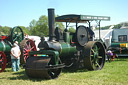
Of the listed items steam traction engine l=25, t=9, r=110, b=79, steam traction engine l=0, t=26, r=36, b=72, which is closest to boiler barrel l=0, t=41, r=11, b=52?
steam traction engine l=0, t=26, r=36, b=72

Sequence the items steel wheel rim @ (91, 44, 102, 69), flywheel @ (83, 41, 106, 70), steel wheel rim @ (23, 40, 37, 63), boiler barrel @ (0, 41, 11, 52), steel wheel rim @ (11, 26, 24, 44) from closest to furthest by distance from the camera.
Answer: flywheel @ (83, 41, 106, 70)
steel wheel rim @ (91, 44, 102, 69)
boiler barrel @ (0, 41, 11, 52)
steel wheel rim @ (23, 40, 37, 63)
steel wheel rim @ (11, 26, 24, 44)

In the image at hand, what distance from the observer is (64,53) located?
22.4 ft

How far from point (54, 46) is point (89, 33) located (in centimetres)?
238

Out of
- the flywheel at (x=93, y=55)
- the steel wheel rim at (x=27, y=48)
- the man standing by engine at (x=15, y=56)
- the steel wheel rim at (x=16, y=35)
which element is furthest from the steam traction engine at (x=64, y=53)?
the steel wheel rim at (x=16, y=35)

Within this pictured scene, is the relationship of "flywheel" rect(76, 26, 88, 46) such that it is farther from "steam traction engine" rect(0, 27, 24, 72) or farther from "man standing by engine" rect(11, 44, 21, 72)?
"steam traction engine" rect(0, 27, 24, 72)

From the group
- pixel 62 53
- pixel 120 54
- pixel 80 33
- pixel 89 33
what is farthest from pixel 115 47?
pixel 62 53

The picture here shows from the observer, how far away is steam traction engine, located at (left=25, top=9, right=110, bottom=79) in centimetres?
568

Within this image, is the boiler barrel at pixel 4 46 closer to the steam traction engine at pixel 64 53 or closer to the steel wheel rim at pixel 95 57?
the steam traction engine at pixel 64 53

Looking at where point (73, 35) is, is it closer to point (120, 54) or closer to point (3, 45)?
point (3, 45)

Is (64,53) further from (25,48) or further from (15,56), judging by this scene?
(25,48)

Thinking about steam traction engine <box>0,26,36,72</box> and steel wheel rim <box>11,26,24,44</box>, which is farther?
steel wheel rim <box>11,26,24,44</box>

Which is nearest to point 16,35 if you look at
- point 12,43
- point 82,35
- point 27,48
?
point 12,43

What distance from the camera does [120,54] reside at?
40.1 feet

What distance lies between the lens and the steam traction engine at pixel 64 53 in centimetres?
568
